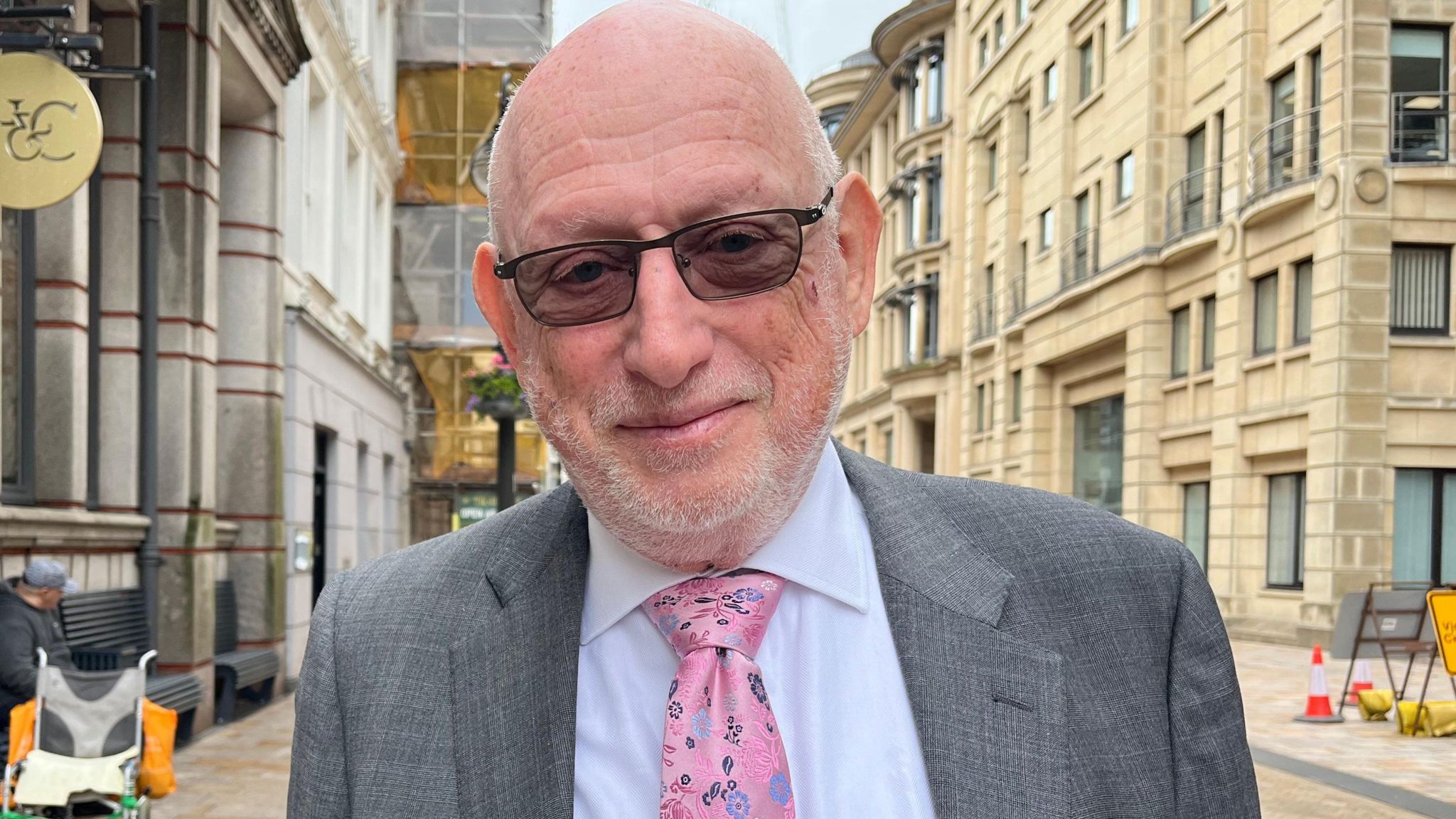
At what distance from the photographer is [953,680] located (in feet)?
6.07

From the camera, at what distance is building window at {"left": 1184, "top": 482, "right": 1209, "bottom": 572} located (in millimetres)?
25891

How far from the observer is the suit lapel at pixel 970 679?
5.80 ft

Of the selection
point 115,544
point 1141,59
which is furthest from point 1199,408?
point 115,544

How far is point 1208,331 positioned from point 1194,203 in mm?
2710

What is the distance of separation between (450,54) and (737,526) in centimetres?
2905

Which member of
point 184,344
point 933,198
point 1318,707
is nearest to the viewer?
point 184,344

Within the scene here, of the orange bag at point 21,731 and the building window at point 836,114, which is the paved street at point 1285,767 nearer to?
the orange bag at point 21,731

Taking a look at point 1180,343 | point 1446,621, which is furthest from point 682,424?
point 1180,343

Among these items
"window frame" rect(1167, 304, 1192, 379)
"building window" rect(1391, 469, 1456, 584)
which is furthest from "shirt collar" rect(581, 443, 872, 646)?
"window frame" rect(1167, 304, 1192, 379)

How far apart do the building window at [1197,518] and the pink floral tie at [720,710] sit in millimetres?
25257

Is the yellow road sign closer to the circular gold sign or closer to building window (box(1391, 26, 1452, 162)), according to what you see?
the circular gold sign

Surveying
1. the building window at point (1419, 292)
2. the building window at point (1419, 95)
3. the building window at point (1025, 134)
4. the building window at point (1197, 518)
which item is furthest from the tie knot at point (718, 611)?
the building window at point (1025, 134)

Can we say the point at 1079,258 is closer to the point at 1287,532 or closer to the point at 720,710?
the point at 1287,532

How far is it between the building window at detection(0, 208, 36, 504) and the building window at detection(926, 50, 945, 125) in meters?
41.1
